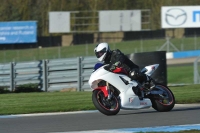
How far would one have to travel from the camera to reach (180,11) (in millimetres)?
51906

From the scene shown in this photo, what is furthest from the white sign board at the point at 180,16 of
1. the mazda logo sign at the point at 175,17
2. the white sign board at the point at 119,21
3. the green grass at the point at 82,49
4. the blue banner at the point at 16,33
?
the blue banner at the point at 16,33

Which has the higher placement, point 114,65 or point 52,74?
point 114,65

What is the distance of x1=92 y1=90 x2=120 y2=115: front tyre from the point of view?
10484 millimetres

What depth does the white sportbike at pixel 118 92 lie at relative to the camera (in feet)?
34.6

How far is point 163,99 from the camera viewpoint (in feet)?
36.3

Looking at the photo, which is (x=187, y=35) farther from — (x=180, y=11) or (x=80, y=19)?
(x=80, y=19)

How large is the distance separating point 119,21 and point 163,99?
41463 mm

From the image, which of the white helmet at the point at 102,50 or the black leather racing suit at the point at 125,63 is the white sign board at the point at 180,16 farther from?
the white helmet at the point at 102,50

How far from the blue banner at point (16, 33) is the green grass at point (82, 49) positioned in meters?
3.08

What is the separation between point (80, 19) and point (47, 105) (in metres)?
41.2

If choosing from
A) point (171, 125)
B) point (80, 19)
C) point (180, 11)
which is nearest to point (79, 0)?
point (80, 19)

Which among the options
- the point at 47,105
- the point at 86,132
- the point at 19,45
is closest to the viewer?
the point at 86,132

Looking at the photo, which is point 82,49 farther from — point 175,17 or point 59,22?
point 175,17

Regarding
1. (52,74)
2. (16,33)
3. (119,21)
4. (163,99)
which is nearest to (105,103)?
(163,99)
